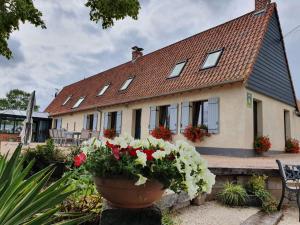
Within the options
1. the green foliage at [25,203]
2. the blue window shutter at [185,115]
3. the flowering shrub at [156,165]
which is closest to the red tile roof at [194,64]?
the blue window shutter at [185,115]

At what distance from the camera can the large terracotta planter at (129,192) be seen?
1.90 meters

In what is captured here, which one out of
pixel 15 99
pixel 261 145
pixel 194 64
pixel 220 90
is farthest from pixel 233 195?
pixel 15 99

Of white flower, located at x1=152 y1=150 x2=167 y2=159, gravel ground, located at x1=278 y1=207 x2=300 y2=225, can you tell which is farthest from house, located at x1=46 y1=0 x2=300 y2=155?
white flower, located at x1=152 y1=150 x2=167 y2=159

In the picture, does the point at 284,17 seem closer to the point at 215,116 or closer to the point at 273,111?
the point at 273,111

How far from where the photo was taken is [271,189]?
16.3ft

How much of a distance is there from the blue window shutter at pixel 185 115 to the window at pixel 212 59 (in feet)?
6.10

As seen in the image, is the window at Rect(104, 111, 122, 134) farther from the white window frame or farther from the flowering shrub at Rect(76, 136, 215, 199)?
the flowering shrub at Rect(76, 136, 215, 199)

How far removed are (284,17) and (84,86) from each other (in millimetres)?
15575

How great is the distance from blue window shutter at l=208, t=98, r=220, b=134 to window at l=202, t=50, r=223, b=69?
1.67 meters

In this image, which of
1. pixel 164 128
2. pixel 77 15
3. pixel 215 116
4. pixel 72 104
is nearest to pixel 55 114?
pixel 72 104

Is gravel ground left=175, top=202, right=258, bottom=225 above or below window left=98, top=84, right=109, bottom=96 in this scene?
below

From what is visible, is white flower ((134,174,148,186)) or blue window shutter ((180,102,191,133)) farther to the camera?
blue window shutter ((180,102,191,133))

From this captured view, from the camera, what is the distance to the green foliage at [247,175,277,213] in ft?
14.4

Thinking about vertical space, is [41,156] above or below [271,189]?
above
